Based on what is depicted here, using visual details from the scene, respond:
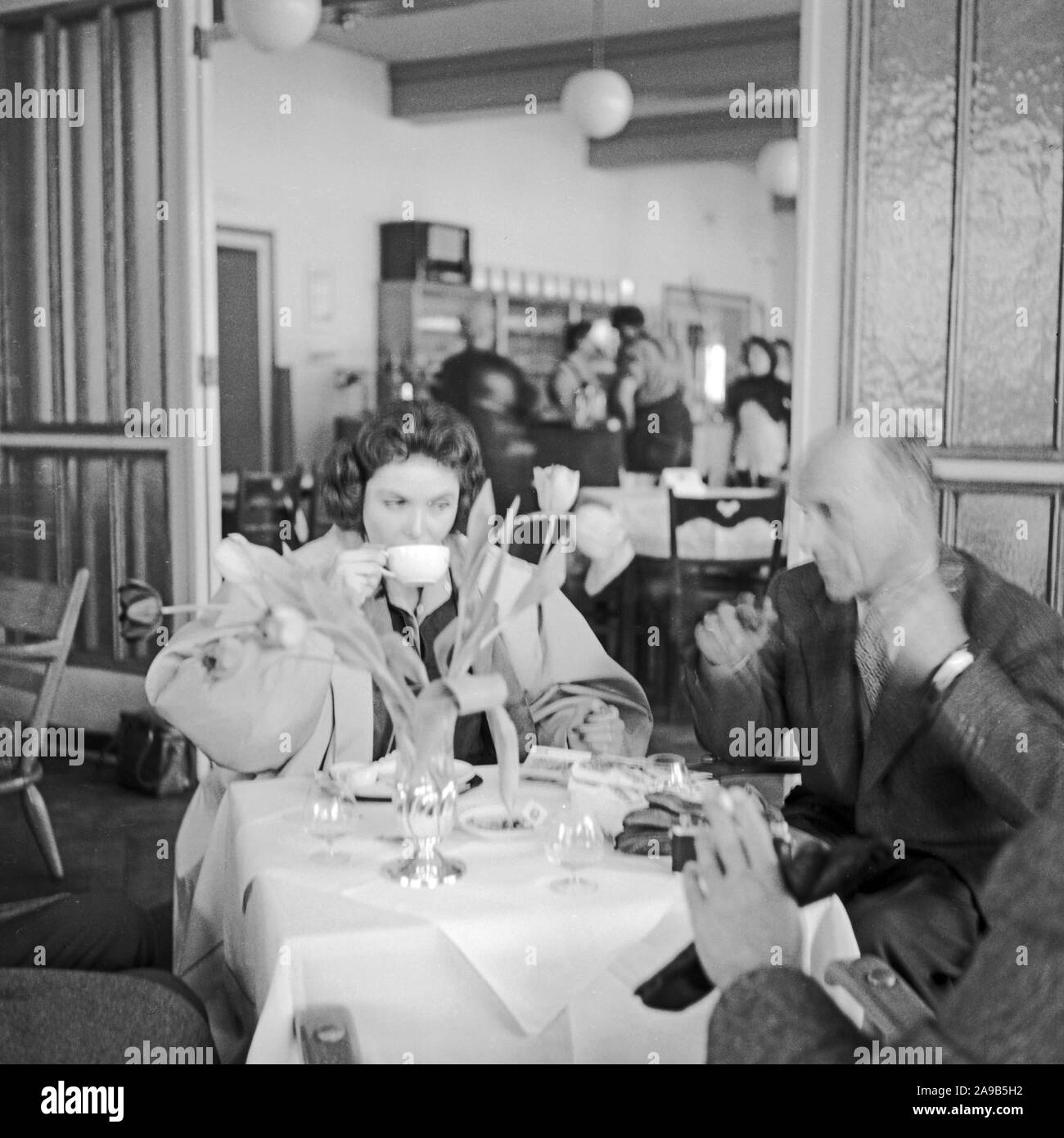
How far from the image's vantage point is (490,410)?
18.1 feet

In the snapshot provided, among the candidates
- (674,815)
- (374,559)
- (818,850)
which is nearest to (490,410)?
(374,559)

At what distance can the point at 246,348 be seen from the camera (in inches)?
283

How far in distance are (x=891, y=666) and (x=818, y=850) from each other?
0.82 m

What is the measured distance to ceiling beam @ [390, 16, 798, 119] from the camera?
673 centimetres

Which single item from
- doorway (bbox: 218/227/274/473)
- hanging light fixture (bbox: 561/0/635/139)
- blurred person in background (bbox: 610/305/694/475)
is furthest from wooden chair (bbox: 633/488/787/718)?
doorway (bbox: 218/227/274/473)

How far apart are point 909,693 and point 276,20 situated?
3.70m

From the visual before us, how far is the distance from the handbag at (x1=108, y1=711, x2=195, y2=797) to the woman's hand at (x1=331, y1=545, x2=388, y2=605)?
228 centimetres

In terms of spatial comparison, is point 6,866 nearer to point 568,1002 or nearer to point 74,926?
point 74,926

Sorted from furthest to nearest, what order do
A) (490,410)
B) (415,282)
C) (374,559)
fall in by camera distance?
1. (415,282)
2. (490,410)
3. (374,559)

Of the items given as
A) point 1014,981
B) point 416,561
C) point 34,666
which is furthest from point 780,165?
point 1014,981

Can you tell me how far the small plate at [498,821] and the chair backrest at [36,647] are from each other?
151 cm

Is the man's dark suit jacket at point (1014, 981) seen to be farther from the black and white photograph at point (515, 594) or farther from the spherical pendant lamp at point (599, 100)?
the spherical pendant lamp at point (599, 100)

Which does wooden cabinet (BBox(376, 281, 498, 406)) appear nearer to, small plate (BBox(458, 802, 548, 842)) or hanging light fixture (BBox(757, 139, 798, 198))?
hanging light fixture (BBox(757, 139, 798, 198))
